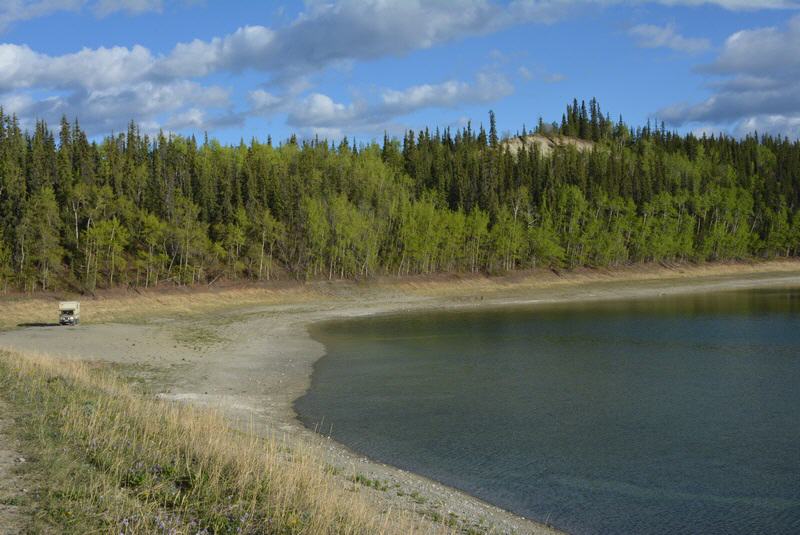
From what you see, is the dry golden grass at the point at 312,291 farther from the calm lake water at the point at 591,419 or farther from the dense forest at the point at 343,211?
the calm lake water at the point at 591,419

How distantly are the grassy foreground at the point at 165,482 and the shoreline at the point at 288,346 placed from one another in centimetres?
218

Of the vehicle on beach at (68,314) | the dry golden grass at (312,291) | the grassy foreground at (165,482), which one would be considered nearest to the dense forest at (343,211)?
the dry golden grass at (312,291)

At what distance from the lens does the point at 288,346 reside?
42.4 m

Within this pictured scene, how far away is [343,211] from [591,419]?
72.9 metres

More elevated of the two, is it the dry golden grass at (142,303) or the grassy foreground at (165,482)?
the grassy foreground at (165,482)

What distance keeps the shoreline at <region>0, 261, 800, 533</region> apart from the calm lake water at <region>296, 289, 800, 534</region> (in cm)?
125

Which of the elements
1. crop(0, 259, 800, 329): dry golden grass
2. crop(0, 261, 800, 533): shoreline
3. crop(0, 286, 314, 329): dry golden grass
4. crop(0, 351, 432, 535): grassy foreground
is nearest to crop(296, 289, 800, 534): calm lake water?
crop(0, 261, 800, 533): shoreline

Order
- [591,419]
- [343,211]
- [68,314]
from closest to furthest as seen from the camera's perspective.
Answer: [591,419], [68,314], [343,211]

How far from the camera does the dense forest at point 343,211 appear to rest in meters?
77.1

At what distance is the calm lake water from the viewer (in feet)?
50.6

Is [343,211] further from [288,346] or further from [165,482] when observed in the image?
[165,482]

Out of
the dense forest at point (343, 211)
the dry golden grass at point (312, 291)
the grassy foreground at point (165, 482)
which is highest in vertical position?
the dense forest at point (343, 211)

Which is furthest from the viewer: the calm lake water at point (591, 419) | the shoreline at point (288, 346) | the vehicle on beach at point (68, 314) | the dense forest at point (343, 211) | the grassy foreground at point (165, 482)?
the dense forest at point (343, 211)

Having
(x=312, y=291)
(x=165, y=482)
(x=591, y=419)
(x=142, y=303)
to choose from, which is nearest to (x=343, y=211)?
(x=312, y=291)
